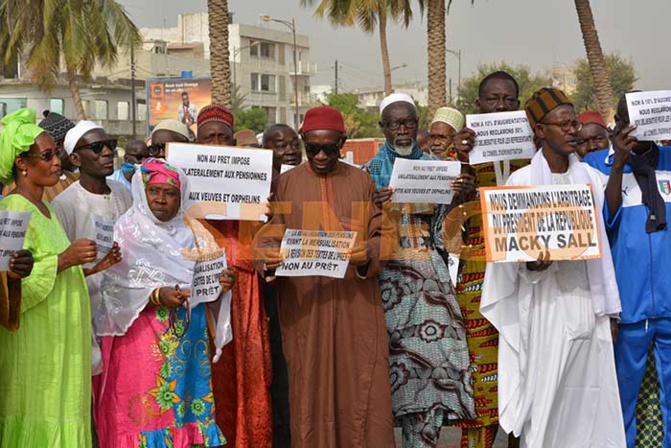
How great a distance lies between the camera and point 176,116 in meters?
52.0

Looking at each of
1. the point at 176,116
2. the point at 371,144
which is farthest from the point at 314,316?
the point at 176,116

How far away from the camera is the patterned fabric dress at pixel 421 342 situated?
566cm

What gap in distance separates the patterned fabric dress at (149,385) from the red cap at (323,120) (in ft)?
4.10

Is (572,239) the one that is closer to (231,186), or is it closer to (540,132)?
(540,132)

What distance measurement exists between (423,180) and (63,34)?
1113 inches

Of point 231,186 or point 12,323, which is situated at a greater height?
point 231,186

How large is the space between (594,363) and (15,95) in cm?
5596

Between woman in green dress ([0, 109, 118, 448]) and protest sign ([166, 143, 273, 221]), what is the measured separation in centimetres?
95

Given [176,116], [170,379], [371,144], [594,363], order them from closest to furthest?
[170,379] < [594,363] < [371,144] < [176,116]

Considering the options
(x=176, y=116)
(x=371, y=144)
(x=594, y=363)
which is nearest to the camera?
(x=594, y=363)

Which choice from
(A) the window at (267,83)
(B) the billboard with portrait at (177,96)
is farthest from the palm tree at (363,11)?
(A) the window at (267,83)

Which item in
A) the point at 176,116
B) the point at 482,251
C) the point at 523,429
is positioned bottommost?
the point at 523,429

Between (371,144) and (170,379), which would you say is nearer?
(170,379)

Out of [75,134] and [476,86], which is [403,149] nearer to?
[75,134]
